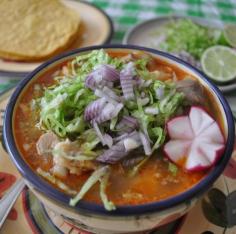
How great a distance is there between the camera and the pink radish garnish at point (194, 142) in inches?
31.2

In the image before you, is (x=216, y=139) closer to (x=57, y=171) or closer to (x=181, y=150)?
(x=181, y=150)

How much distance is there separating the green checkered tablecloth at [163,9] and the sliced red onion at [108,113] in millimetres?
997

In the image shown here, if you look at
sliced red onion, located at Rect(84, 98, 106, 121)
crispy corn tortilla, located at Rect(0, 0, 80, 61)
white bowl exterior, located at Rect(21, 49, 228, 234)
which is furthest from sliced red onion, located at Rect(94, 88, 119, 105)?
crispy corn tortilla, located at Rect(0, 0, 80, 61)

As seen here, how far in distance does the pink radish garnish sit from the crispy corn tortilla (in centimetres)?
76

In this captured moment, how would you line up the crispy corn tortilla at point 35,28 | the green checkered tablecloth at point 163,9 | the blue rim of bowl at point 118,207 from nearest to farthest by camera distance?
the blue rim of bowl at point 118,207
the crispy corn tortilla at point 35,28
the green checkered tablecloth at point 163,9

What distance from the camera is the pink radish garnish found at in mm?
792

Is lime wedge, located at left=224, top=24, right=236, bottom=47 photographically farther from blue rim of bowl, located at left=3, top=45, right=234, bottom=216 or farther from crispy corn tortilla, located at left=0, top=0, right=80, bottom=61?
blue rim of bowl, located at left=3, top=45, right=234, bottom=216

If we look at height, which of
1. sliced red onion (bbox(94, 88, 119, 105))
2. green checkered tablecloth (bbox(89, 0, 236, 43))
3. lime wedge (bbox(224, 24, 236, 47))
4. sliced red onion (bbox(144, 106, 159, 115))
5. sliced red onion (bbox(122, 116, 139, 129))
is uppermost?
sliced red onion (bbox(94, 88, 119, 105))

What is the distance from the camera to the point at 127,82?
35.2 inches

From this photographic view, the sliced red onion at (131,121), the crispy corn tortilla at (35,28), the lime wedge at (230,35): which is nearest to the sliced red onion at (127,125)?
the sliced red onion at (131,121)

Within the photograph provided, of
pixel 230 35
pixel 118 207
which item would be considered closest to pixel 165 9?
pixel 230 35

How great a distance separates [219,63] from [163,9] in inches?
20.3

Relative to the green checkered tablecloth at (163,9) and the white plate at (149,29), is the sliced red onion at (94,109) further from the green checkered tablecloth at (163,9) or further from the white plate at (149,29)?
the green checkered tablecloth at (163,9)

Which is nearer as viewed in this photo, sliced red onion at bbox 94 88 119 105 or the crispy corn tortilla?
sliced red onion at bbox 94 88 119 105
